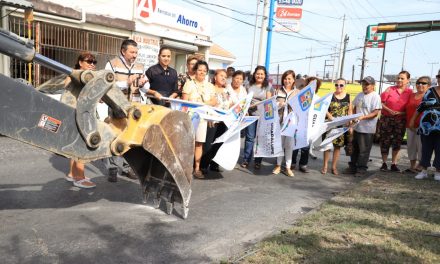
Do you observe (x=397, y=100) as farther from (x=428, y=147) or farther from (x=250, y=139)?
(x=250, y=139)

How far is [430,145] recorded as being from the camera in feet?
23.3

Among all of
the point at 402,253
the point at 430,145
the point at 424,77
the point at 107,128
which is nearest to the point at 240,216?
the point at 402,253

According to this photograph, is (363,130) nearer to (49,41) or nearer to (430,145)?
(430,145)

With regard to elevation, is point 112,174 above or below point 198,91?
below

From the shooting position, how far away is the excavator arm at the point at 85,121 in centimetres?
263

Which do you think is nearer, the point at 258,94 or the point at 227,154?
the point at 227,154

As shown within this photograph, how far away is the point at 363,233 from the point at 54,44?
39.5ft

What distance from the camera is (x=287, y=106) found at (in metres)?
6.97

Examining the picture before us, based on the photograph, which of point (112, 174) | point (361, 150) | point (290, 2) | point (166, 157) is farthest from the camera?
point (290, 2)

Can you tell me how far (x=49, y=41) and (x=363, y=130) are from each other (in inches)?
405

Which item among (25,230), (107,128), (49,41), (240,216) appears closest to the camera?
(107,128)

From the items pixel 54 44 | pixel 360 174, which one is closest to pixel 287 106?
pixel 360 174

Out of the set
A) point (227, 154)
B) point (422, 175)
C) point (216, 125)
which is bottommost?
point (422, 175)

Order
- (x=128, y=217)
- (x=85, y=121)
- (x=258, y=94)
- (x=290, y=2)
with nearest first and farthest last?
(x=85, y=121) → (x=128, y=217) → (x=258, y=94) → (x=290, y=2)
